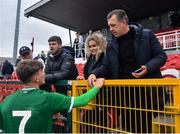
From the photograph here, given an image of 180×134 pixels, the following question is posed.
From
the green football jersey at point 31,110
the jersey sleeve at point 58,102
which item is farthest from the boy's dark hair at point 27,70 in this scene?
the jersey sleeve at point 58,102

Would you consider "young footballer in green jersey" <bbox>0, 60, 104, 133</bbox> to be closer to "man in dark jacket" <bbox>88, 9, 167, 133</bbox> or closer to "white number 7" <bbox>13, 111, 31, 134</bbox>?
"white number 7" <bbox>13, 111, 31, 134</bbox>

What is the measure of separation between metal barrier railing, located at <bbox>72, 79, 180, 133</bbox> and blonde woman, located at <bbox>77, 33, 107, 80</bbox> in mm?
617

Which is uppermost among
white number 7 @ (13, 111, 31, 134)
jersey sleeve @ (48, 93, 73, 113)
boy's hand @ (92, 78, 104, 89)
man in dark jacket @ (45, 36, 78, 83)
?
man in dark jacket @ (45, 36, 78, 83)

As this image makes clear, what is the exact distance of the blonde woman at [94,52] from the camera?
13.1 feet

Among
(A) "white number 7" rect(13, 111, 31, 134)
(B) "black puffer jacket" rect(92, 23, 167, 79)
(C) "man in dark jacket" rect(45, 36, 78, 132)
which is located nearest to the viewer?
(A) "white number 7" rect(13, 111, 31, 134)

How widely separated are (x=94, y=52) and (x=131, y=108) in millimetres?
1357

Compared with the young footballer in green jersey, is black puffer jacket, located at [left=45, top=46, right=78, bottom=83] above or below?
above

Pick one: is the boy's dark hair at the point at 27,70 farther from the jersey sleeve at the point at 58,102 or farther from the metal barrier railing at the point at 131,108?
the metal barrier railing at the point at 131,108

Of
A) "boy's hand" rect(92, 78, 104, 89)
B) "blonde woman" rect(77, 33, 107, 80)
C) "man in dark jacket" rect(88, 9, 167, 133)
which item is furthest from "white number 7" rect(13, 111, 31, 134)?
"blonde woman" rect(77, 33, 107, 80)

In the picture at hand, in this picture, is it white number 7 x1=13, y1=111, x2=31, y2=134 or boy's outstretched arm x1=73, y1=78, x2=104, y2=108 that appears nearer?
white number 7 x1=13, y1=111, x2=31, y2=134

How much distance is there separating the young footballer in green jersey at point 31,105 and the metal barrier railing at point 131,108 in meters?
0.27

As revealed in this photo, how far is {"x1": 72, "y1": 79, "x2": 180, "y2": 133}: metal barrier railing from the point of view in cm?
254

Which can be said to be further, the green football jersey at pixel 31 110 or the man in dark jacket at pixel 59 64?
the man in dark jacket at pixel 59 64

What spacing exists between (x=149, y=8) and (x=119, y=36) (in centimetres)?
1795
